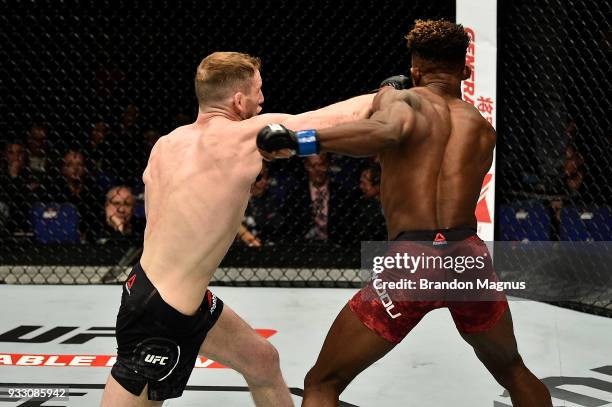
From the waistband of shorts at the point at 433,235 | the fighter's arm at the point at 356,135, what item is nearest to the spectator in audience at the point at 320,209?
the waistband of shorts at the point at 433,235

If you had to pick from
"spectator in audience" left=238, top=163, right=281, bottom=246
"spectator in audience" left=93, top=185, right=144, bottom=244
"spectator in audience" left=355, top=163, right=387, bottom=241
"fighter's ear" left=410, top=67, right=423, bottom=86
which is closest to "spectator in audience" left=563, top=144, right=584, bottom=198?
"spectator in audience" left=355, top=163, right=387, bottom=241

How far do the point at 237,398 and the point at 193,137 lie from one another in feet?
3.67

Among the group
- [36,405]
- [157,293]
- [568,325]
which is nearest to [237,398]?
[36,405]

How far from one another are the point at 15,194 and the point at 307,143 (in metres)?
4.01

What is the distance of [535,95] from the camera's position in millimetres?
4992

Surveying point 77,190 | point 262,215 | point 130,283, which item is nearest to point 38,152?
point 77,190

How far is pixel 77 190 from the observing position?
530 centimetres

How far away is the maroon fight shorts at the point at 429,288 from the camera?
1926 mm

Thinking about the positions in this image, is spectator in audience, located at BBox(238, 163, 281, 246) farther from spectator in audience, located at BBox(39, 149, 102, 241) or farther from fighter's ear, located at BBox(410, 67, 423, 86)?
fighter's ear, located at BBox(410, 67, 423, 86)

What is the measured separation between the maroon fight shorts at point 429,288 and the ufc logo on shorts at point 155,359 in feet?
1.53

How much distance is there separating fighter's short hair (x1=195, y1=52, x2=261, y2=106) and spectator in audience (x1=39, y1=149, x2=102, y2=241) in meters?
3.46

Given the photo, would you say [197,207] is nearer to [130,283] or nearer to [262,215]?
[130,283]

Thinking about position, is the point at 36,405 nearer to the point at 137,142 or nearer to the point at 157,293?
the point at 157,293

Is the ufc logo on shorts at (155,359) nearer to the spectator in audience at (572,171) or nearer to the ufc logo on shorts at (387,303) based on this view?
the ufc logo on shorts at (387,303)
